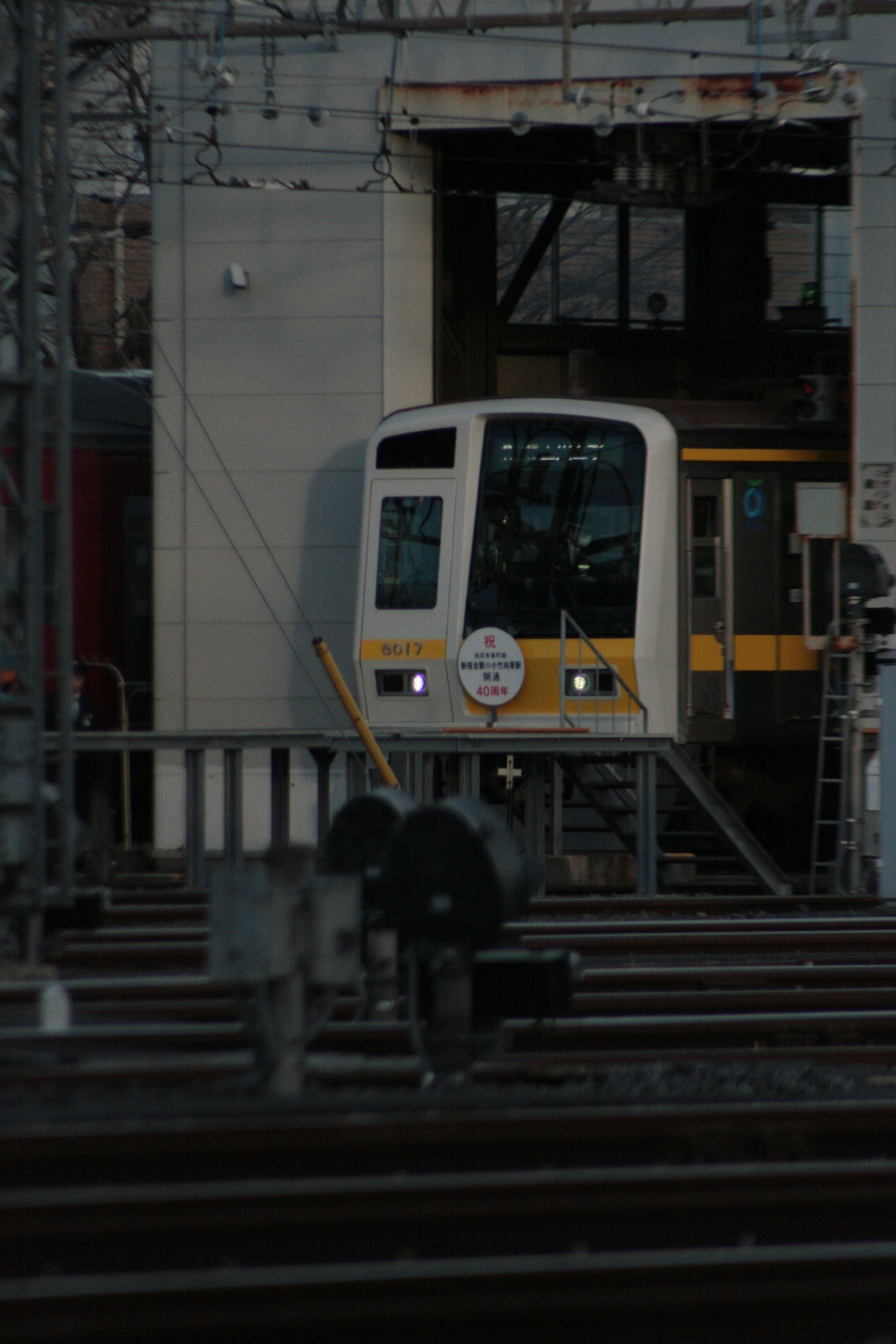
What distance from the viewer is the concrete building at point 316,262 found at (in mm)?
14812

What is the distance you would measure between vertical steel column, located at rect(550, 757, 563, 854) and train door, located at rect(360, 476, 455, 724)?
1.14 metres

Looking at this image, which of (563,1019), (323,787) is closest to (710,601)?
(323,787)

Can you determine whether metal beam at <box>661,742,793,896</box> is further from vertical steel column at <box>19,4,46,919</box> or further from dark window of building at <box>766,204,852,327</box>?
dark window of building at <box>766,204,852,327</box>

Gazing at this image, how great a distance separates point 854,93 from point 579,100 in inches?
103

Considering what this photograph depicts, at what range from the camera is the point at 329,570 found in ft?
50.6

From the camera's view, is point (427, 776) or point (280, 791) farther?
point (427, 776)

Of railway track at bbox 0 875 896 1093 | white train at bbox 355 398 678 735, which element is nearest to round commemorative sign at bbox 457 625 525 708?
Answer: white train at bbox 355 398 678 735

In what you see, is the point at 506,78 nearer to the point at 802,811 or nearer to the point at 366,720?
the point at 366,720

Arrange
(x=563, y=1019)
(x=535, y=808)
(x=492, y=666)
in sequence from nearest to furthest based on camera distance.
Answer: (x=563, y=1019) → (x=535, y=808) → (x=492, y=666)

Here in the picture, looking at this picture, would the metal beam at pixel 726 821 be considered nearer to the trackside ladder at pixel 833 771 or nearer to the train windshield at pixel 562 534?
the trackside ladder at pixel 833 771

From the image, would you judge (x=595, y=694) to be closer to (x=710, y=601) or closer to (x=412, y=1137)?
(x=710, y=601)

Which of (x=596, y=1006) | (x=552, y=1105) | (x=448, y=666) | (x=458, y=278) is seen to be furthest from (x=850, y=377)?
(x=552, y=1105)

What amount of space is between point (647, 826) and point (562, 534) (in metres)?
2.85

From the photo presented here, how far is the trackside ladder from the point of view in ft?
37.9
